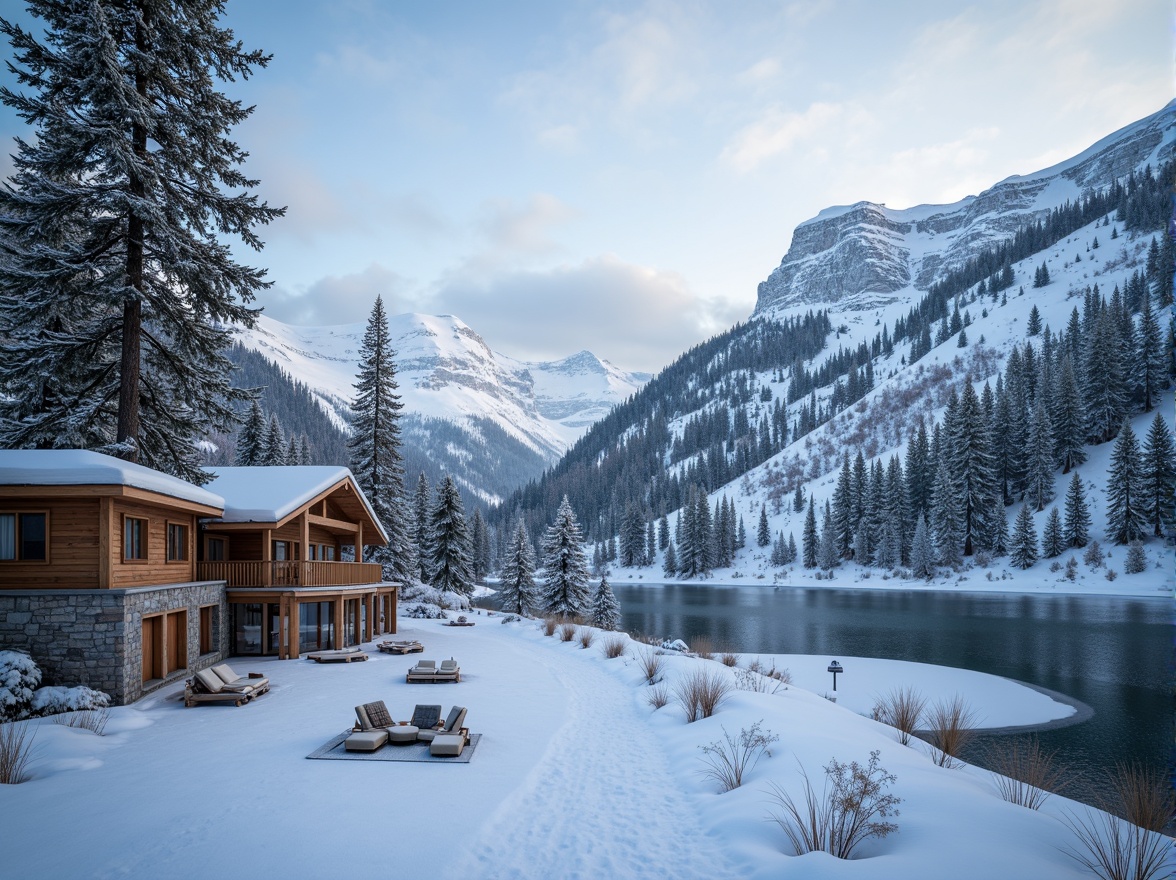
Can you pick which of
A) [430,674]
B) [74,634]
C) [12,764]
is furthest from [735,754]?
[74,634]

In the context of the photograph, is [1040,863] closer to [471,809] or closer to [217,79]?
[471,809]

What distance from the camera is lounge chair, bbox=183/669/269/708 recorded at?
12.5 metres

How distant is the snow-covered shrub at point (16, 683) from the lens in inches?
420

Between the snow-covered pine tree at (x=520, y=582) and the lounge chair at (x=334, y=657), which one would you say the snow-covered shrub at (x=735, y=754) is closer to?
the lounge chair at (x=334, y=657)

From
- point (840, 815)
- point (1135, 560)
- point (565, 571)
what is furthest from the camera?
point (1135, 560)

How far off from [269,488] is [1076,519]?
6330cm

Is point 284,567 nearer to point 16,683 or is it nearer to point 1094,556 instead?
point 16,683

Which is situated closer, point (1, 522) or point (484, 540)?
point (1, 522)

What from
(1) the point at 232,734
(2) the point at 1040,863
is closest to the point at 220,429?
(1) the point at 232,734

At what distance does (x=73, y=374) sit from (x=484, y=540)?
63.9m

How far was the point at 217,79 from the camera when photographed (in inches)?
616

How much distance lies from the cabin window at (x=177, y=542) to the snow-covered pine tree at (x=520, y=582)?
24019 millimetres

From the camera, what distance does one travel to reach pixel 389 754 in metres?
9.27

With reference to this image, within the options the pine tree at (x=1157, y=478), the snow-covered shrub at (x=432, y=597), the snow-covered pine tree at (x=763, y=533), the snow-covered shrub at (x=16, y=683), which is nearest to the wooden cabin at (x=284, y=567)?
the snow-covered shrub at (x=16, y=683)
